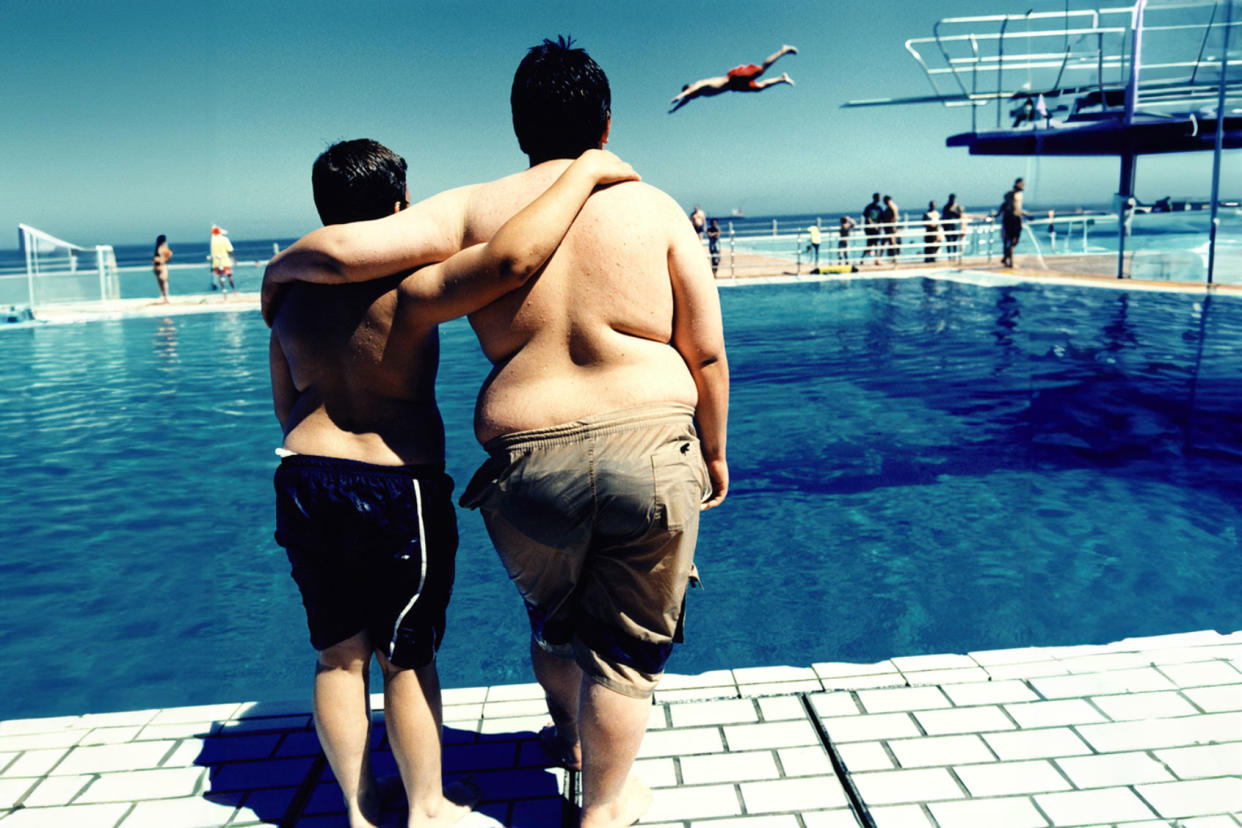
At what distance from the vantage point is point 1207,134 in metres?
19.9

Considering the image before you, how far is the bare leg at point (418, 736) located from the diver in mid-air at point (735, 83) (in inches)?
583

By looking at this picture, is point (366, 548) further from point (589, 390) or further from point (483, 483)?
point (589, 390)

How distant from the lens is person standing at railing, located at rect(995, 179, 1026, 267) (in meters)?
16.7

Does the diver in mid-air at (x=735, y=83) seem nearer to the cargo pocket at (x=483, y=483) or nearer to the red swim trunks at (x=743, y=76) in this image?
the red swim trunks at (x=743, y=76)

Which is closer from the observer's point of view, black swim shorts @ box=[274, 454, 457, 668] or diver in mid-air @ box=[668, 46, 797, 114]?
black swim shorts @ box=[274, 454, 457, 668]

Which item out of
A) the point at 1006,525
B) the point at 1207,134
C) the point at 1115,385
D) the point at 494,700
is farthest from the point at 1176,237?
the point at 494,700

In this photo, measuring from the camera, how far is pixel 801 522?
503 cm

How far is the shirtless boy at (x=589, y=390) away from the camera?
1.62 metres

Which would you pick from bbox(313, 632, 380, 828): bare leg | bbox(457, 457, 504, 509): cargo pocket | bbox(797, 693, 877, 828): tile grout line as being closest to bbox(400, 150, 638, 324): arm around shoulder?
bbox(457, 457, 504, 509): cargo pocket

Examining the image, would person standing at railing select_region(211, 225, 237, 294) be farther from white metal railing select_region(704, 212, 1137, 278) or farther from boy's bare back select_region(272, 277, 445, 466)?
boy's bare back select_region(272, 277, 445, 466)

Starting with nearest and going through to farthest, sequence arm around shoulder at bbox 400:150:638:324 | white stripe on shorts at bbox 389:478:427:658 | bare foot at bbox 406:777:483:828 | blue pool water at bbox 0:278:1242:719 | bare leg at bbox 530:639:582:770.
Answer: arm around shoulder at bbox 400:150:638:324, white stripe on shorts at bbox 389:478:427:658, bare foot at bbox 406:777:483:828, bare leg at bbox 530:639:582:770, blue pool water at bbox 0:278:1242:719

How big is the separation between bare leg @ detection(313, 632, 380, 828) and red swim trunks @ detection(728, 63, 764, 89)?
52.1 feet

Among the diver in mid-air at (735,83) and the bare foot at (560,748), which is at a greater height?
the diver in mid-air at (735,83)

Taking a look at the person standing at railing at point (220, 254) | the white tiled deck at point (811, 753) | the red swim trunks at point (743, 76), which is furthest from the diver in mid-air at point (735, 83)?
the white tiled deck at point (811, 753)
